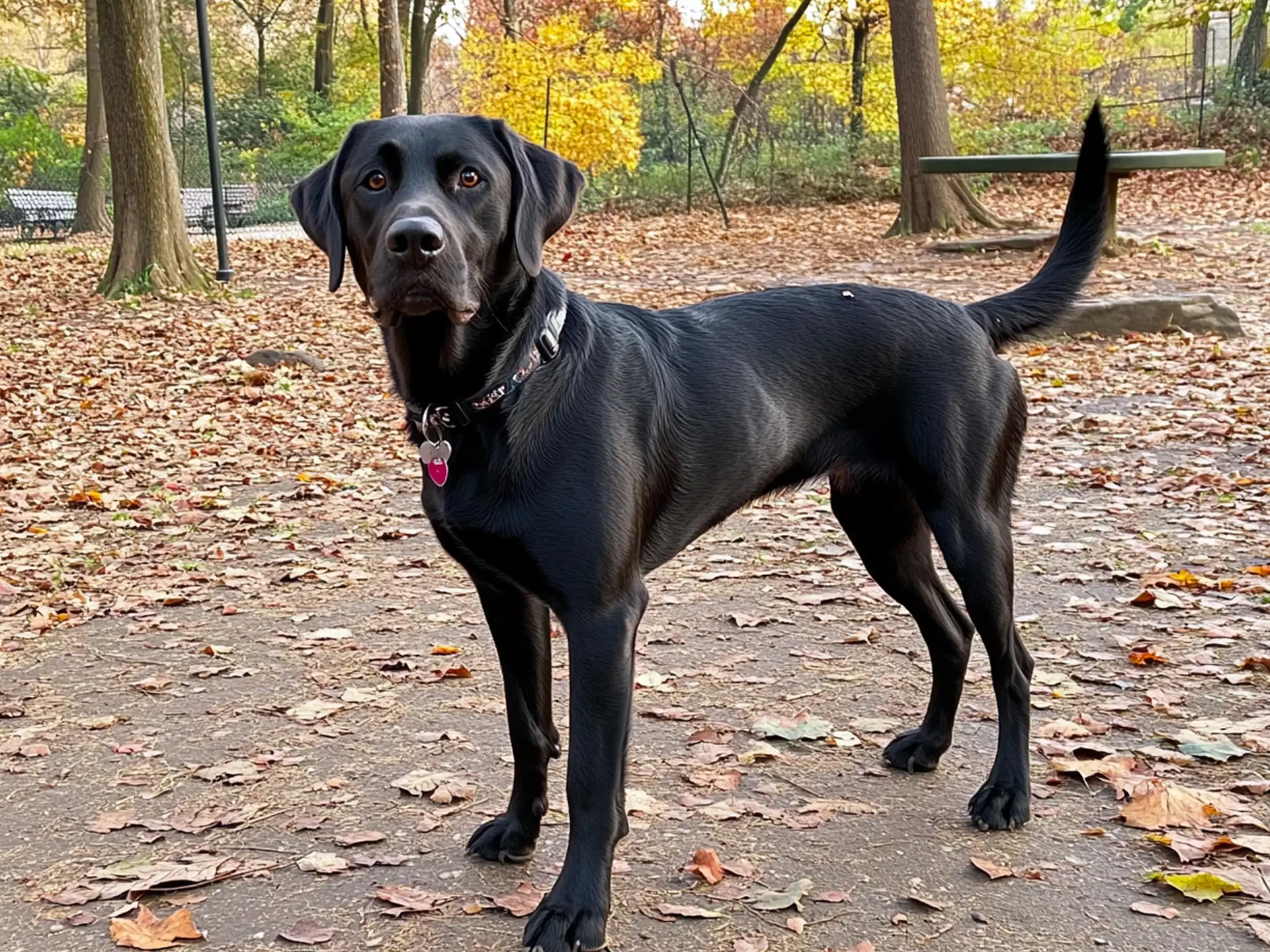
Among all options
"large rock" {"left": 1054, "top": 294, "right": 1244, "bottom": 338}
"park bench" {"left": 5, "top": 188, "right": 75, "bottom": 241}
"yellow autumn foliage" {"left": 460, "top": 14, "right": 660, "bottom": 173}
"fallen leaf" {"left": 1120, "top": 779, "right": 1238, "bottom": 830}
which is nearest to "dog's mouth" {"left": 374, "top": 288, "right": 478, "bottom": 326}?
"fallen leaf" {"left": 1120, "top": 779, "right": 1238, "bottom": 830}

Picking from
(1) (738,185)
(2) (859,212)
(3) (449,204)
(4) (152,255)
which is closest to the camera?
(3) (449,204)

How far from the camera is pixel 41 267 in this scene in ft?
56.7

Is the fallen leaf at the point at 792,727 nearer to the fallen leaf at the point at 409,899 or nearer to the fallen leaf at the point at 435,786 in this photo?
the fallen leaf at the point at 435,786

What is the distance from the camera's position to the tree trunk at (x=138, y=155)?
13.0m

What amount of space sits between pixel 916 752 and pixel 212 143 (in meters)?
13.4

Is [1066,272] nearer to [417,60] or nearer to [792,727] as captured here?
[792,727]

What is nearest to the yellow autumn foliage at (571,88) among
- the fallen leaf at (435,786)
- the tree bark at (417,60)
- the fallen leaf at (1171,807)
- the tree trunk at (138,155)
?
the tree bark at (417,60)

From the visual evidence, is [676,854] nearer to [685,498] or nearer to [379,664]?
[685,498]

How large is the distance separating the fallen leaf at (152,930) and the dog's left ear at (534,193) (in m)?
1.72

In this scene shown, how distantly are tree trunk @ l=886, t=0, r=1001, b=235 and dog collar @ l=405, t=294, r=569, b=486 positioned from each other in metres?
14.3

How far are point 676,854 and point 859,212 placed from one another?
19.0m

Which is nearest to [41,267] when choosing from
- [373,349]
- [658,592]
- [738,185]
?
[373,349]

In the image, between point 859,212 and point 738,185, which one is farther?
point 738,185

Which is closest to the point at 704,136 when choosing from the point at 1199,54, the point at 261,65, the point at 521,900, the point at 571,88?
the point at 571,88
